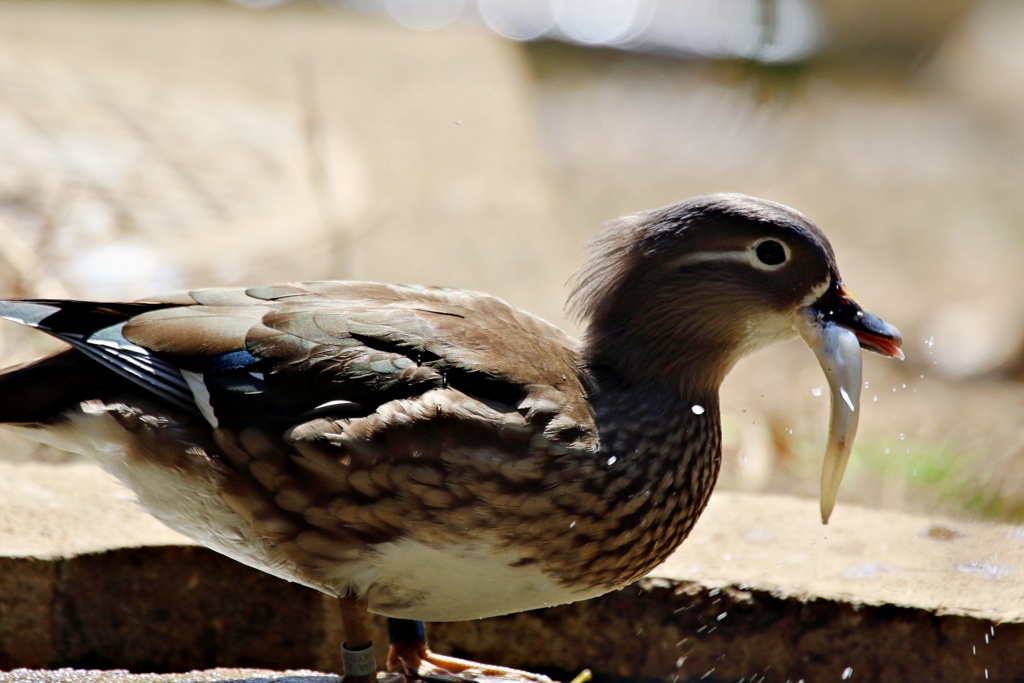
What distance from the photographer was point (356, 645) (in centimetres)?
245

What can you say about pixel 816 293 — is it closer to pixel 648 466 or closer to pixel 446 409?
pixel 648 466

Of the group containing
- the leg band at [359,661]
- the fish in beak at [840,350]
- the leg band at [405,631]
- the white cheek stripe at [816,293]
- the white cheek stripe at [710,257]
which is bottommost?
the leg band at [359,661]

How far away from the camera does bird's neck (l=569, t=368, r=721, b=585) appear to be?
240cm

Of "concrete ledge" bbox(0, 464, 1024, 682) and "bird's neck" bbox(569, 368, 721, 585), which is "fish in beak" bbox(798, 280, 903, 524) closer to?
"bird's neck" bbox(569, 368, 721, 585)

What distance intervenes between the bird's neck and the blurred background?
543mm

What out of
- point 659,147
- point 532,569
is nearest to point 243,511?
point 532,569

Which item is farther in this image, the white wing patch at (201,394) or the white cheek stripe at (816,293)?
the white cheek stripe at (816,293)

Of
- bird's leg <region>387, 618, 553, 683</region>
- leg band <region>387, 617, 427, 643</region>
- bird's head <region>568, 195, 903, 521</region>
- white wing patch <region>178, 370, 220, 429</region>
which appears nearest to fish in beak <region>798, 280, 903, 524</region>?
bird's head <region>568, 195, 903, 521</region>

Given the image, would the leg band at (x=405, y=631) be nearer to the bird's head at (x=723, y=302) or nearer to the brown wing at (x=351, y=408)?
the brown wing at (x=351, y=408)

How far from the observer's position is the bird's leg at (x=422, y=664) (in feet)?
8.98

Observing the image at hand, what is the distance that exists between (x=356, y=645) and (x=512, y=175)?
12.1 feet

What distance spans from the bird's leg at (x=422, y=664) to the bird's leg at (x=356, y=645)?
0.27 metres

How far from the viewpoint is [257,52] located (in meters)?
7.16

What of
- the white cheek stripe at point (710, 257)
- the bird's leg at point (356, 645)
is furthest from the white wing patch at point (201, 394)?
the white cheek stripe at point (710, 257)
